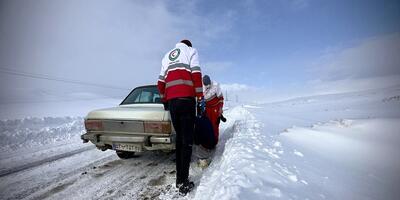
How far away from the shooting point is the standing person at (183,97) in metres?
2.55

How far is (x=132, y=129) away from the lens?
333 cm

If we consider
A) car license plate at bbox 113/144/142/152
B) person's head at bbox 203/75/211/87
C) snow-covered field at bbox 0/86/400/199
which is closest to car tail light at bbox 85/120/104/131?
car license plate at bbox 113/144/142/152

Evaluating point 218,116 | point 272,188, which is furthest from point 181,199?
point 218,116

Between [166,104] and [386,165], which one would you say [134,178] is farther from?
[386,165]

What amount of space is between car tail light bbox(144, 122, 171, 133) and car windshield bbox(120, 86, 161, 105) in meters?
1.22

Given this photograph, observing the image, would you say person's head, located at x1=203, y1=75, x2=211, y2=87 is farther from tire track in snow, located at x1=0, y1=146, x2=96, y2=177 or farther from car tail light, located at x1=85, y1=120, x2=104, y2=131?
tire track in snow, located at x1=0, y1=146, x2=96, y2=177

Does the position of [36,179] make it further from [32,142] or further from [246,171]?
[32,142]

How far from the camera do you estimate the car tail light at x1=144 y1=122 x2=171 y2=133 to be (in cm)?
314

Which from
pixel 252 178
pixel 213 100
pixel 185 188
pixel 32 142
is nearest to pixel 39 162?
pixel 32 142

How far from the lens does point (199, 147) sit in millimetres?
4816

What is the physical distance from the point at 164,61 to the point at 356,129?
4641mm

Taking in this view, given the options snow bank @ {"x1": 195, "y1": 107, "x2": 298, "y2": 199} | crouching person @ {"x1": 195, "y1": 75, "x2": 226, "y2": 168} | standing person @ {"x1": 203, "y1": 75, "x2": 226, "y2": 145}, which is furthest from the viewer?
standing person @ {"x1": 203, "y1": 75, "x2": 226, "y2": 145}

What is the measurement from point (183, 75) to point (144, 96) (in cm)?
227

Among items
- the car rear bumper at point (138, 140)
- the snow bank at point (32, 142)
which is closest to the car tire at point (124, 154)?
the car rear bumper at point (138, 140)
